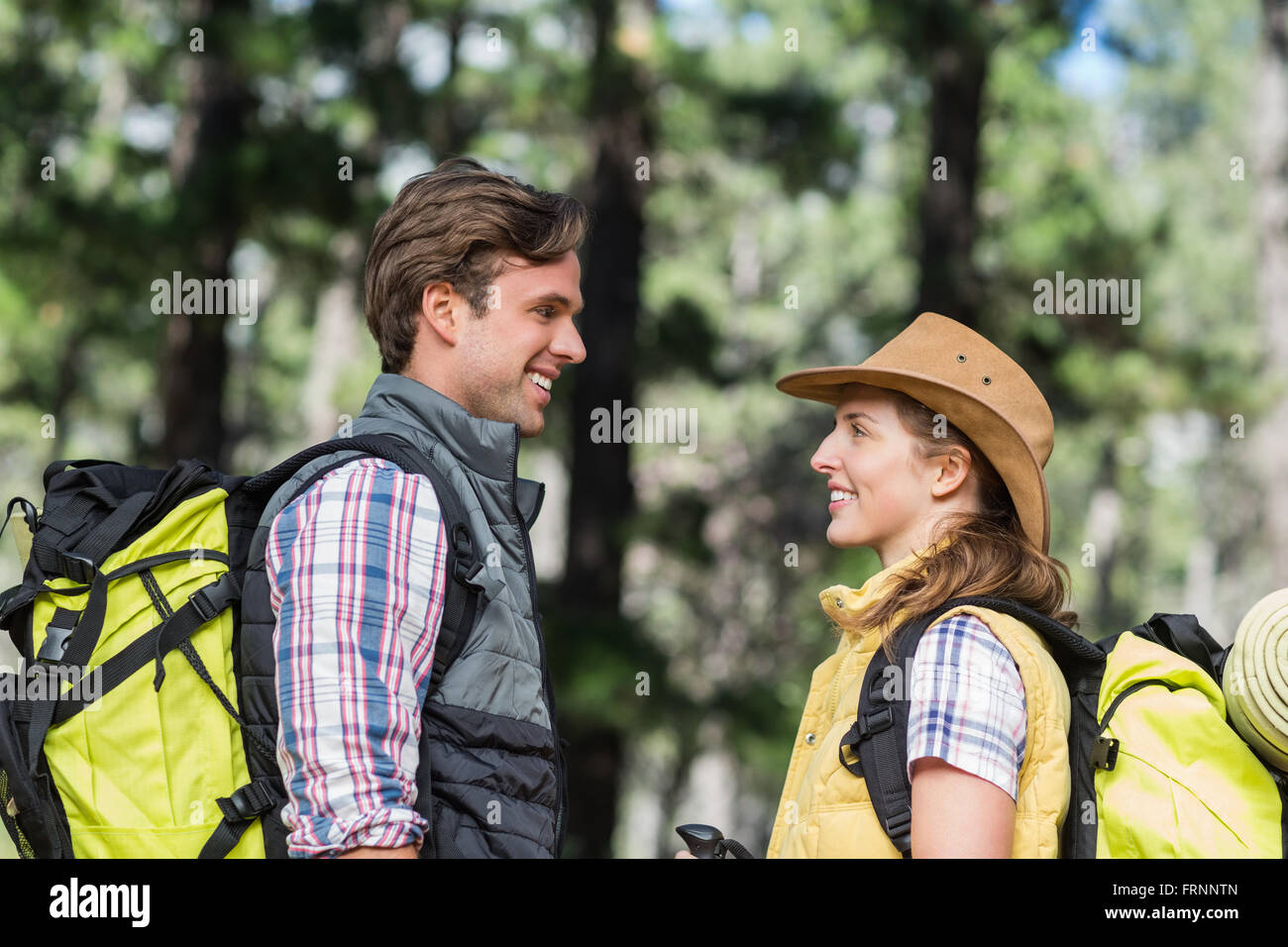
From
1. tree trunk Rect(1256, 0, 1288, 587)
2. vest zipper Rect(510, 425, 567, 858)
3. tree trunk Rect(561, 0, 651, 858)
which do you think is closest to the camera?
vest zipper Rect(510, 425, 567, 858)

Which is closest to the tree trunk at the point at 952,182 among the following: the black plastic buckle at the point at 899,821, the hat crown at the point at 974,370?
the hat crown at the point at 974,370

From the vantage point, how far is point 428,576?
6.49ft

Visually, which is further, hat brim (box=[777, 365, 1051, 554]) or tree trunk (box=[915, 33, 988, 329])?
tree trunk (box=[915, 33, 988, 329])

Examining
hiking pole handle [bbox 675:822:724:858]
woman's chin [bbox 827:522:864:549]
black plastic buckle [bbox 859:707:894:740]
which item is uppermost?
woman's chin [bbox 827:522:864:549]

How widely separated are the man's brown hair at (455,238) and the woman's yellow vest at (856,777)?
0.86m

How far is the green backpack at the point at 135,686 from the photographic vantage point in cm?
195

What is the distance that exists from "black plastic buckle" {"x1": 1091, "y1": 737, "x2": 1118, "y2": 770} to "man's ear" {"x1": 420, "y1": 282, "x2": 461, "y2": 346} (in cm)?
131

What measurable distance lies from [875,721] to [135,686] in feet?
3.87

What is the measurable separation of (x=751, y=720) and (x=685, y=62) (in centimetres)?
424

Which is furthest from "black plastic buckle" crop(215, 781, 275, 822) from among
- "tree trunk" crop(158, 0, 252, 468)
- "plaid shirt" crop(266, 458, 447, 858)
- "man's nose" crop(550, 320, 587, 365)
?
"tree trunk" crop(158, 0, 252, 468)

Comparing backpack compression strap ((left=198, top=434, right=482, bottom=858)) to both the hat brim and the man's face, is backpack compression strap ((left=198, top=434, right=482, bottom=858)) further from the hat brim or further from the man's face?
the hat brim

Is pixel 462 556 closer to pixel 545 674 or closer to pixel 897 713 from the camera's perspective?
pixel 545 674

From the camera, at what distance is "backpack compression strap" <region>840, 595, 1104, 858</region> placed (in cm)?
208

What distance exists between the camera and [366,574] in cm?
190
